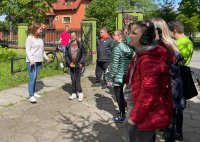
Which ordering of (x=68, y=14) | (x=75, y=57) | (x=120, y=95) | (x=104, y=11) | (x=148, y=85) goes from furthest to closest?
1. (x=68, y=14)
2. (x=104, y=11)
3. (x=75, y=57)
4. (x=120, y=95)
5. (x=148, y=85)

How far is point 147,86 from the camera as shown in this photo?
287 centimetres

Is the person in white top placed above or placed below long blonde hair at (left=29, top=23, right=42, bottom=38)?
below

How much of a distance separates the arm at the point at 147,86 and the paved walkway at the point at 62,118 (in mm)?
2454

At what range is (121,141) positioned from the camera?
5.19 meters

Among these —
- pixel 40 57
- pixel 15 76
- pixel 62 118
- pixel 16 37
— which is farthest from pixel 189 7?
pixel 62 118

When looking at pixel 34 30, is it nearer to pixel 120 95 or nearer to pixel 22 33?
pixel 120 95

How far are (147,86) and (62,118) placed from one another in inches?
151

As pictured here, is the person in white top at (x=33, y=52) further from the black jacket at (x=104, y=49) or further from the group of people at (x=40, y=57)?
the black jacket at (x=104, y=49)

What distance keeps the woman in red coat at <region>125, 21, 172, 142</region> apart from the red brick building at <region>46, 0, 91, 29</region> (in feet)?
166

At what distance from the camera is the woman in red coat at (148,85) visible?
2883 millimetres

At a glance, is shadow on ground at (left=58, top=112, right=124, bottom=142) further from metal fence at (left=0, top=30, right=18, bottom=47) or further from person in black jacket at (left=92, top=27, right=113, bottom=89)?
metal fence at (left=0, top=30, right=18, bottom=47)

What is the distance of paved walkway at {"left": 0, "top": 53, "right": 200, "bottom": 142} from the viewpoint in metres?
5.39

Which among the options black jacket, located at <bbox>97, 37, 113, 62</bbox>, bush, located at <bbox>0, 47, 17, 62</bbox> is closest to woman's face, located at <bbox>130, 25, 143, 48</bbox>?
black jacket, located at <bbox>97, 37, 113, 62</bbox>

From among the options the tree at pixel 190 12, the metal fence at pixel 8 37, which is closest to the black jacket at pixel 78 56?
the metal fence at pixel 8 37
